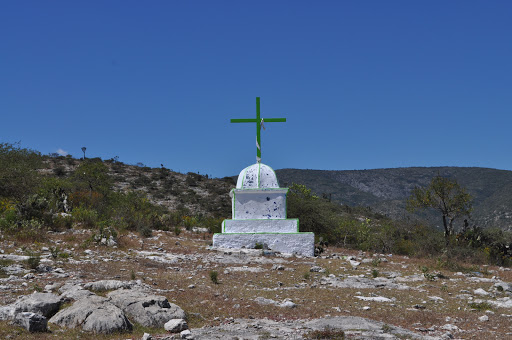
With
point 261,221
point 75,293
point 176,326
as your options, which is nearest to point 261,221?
point 261,221

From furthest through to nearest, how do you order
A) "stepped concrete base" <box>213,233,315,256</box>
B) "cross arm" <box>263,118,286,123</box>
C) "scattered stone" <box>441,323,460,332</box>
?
"cross arm" <box>263,118,286,123</box>, "stepped concrete base" <box>213,233,315,256</box>, "scattered stone" <box>441,323,460,332</box>

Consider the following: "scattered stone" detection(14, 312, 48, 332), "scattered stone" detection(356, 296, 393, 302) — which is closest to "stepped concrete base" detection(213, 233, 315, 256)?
"scattered stone" detection(356, 296, 393, 302)

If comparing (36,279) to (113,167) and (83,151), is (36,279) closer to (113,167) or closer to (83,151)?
(113,167)

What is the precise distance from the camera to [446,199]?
943 inches

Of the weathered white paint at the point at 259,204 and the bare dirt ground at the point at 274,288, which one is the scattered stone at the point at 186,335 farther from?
the weathered white paint at the point at 259,204

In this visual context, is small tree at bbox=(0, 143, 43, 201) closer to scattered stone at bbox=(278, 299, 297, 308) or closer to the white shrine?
the white shrine

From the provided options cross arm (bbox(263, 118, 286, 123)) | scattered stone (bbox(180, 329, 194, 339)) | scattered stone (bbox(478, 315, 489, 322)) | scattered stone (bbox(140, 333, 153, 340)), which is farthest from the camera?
cross arm (bbox(263, 118, 286, 123))

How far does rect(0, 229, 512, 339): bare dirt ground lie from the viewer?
751 cm

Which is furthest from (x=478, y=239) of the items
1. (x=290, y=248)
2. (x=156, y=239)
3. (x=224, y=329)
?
(x=224, y=329)

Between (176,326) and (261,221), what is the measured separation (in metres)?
14.2

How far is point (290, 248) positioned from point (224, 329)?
522 inches

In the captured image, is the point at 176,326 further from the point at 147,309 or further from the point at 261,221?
the point at 261,221

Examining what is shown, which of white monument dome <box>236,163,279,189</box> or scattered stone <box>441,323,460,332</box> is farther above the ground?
white monument dome <box>236,163,279,189</box>

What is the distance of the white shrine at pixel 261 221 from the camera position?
20375 mm
